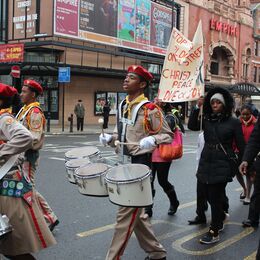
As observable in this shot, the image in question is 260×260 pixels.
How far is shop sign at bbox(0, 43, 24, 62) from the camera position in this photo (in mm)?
26305

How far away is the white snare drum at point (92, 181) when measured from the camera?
4035 mm

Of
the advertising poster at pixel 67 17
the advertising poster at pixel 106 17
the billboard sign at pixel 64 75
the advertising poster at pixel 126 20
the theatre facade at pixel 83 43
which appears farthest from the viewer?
the advertising poster at pixel 126 20

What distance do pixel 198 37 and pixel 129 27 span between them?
27.7 m

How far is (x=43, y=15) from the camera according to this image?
28312 millimetres

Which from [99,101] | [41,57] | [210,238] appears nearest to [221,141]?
[210,238]

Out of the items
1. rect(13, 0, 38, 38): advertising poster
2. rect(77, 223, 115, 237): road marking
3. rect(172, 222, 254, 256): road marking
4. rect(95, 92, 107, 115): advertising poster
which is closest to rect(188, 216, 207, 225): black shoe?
rect(172, 222, 254, 256): road marking

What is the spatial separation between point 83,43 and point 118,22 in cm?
335

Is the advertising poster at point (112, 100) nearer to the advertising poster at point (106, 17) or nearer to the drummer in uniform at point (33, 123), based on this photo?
the advertising poster at point (106, 17)

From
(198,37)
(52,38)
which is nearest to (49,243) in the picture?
(198,37)

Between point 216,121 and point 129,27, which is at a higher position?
point 129,27

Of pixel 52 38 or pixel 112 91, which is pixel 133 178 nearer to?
pixel 52 38

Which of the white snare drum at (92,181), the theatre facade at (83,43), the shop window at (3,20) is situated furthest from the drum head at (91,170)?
the shop window at (3,20)

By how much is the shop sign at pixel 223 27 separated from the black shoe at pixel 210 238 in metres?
43.2

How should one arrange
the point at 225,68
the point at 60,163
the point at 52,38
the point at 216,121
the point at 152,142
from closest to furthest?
the point at 152,142 < the point at 216,121 < the point at 60,163 < the point at 52,38 < the point at 225,68
